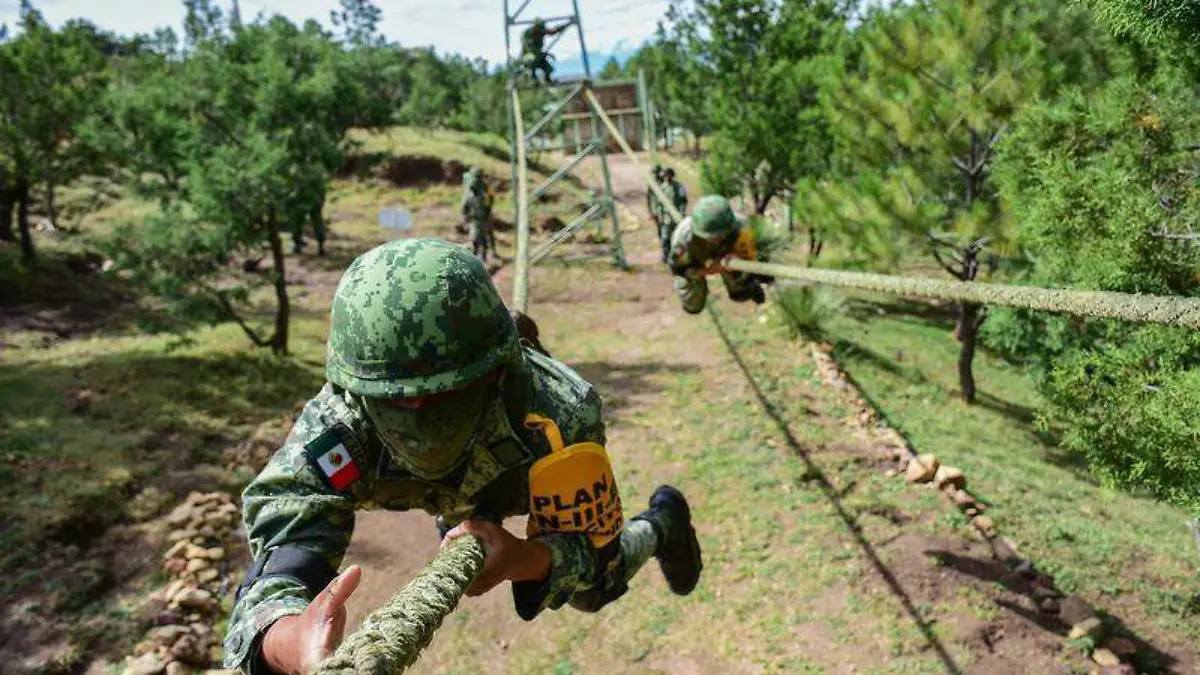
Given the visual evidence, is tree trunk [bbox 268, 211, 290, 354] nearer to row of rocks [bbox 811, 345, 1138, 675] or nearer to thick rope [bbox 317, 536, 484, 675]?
row of rocks [bbox 811, 345, 1138, 675]

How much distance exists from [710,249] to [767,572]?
8.32ft

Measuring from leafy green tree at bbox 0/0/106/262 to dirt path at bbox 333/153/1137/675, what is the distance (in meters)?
11.6

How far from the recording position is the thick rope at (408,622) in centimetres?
137

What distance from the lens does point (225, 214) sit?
9656mm

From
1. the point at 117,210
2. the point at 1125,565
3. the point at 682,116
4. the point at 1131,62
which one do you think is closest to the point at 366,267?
the point at 1131,62

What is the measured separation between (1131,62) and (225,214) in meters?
9.38

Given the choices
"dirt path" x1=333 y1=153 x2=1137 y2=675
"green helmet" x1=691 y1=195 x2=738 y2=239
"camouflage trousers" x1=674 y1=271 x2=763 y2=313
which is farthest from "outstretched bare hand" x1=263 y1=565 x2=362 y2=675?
"camouflage trousers" x1=674 y1=271 x2=763 y2=313

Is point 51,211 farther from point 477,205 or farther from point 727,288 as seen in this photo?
point 727,288

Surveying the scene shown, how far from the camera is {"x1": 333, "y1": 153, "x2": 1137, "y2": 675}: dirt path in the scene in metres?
4.97

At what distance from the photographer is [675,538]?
11.4 ft

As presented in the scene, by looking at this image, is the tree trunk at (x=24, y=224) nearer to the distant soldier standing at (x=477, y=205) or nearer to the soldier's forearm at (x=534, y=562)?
the distant soldier standing at (x=477, y=205)

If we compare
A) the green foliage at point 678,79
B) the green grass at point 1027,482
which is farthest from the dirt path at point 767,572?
the green foliage at point 678,79

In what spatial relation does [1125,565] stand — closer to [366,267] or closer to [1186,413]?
[1186,413]

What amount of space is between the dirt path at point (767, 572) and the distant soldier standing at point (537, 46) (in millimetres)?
5255
